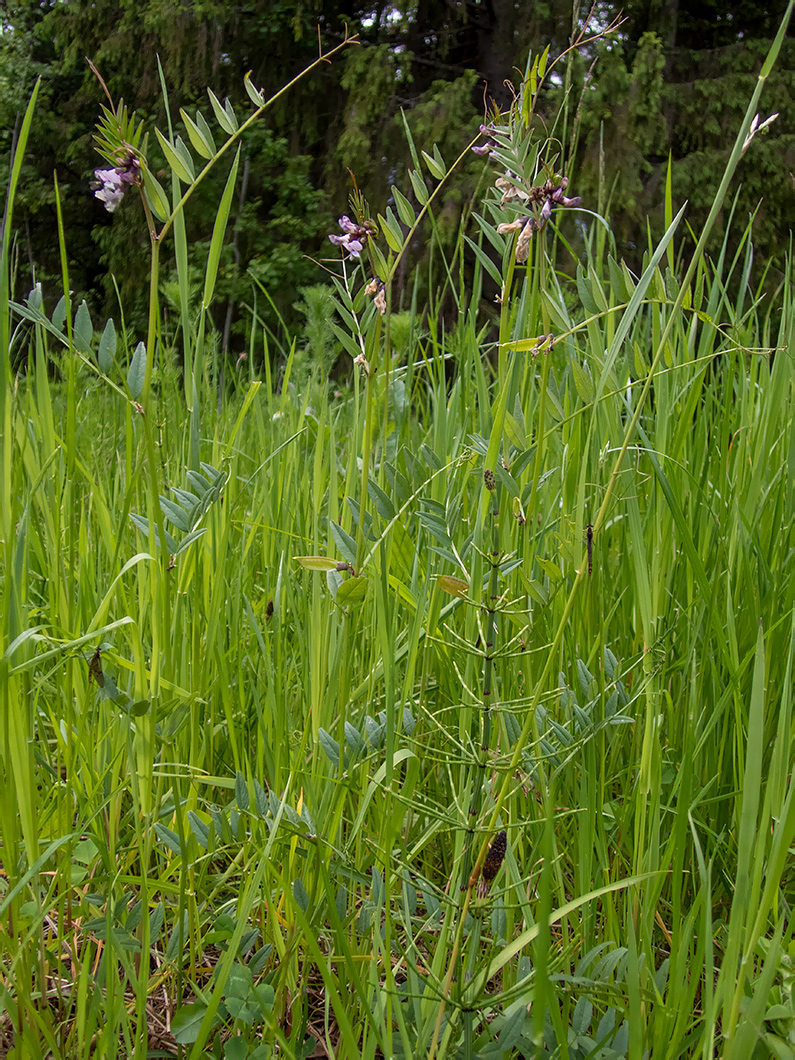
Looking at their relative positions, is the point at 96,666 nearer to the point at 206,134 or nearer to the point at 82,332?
the point at 82,332

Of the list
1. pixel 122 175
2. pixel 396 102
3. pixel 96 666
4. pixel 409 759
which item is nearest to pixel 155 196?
pixel 122 175

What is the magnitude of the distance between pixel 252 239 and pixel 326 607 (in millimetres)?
8633

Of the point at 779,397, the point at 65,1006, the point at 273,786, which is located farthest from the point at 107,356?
the point at 779,397

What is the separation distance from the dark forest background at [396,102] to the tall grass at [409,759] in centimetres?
632

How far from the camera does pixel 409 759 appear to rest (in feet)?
2.16

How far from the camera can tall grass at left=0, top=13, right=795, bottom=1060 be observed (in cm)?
52

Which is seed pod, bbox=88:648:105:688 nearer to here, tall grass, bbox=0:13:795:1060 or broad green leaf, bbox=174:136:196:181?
tall grass, bbox=0:13:795:1060

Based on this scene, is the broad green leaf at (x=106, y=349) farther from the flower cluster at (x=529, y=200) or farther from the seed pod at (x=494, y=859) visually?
the seed pod at (x=494, y=859)

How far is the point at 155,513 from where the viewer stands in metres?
0.59

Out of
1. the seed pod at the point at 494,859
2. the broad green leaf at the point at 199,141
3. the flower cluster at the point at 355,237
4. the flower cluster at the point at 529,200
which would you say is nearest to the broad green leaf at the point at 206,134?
the broad green leaf at the point at 199,141

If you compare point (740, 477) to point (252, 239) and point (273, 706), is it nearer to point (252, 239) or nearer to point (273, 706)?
point (273, 706)

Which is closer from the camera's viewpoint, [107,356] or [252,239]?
[107,356]

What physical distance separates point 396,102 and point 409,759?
8606mm

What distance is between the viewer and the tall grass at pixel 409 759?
519 millimetres
